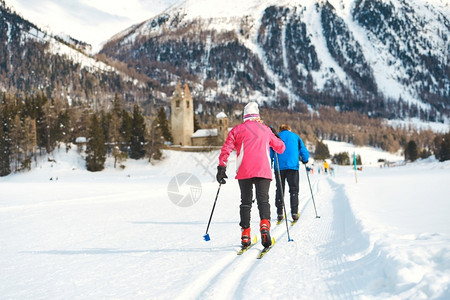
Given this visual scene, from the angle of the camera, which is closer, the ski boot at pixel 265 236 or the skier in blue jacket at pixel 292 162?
the ski boot at pixel 265 236

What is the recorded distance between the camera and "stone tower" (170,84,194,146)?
9062 centimetres

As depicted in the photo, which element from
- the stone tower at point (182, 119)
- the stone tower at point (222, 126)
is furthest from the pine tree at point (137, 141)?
the stone tower at point (222, 126)

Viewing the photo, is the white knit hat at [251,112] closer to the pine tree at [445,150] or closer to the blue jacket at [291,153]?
the blue jacket at [291,153]

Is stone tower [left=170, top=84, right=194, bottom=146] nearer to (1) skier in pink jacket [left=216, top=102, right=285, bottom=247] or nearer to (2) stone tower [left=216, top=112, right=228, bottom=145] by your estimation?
(2) stone tower [left=216, top=112, right=228, bottom=145]

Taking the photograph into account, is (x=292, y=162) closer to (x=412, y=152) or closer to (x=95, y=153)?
(x=95, y=153)

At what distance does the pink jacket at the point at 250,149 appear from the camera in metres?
5.14

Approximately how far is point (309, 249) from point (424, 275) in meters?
2.13

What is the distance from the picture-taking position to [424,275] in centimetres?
292

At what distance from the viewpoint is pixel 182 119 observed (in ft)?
297

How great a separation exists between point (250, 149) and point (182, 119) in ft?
284

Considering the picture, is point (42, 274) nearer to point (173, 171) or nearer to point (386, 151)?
point (173, 171)

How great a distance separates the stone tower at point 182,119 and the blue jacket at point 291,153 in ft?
273

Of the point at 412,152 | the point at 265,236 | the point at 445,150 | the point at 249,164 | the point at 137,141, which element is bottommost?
the point at 412,152

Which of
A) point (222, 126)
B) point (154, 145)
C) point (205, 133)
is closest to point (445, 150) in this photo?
point (222, 126)
